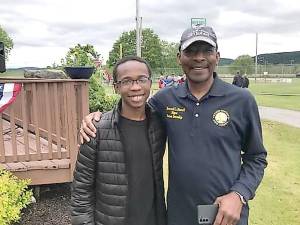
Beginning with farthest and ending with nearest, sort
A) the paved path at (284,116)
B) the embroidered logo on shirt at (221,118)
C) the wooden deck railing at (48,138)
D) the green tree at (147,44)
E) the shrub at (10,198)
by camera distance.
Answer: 1. the green tree at (147,44)
2. the paved path at (284,116)
3. the wooden deck railing at (48,138)
4. the shrub at (10,198)
5. the embroidered logo on shirt at (221,118)

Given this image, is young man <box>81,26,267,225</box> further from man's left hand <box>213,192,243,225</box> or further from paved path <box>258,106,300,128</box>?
paved path <box>258,106,300,128</box>

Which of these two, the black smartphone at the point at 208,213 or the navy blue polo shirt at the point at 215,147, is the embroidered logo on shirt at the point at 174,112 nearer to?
the navy blue polo shirt at the point at 215,147

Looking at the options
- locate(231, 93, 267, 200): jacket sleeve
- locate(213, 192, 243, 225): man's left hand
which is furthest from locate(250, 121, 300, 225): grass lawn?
locate(213, 192, 243, 225): man's left hand

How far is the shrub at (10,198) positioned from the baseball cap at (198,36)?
231cm

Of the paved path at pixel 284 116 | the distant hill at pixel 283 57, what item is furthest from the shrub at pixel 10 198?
the distant hill at pixel 283 57

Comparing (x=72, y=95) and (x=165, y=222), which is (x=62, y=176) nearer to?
(x=72, y=95)

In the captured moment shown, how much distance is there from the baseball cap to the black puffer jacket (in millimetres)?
416

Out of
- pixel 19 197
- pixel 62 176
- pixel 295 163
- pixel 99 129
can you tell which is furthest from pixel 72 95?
pixel 295 163

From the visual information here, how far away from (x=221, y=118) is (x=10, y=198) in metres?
2.71

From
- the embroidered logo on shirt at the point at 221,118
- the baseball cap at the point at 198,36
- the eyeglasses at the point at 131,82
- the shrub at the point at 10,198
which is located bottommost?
the shrub at the point at 10,198

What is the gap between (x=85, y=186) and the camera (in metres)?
2.25

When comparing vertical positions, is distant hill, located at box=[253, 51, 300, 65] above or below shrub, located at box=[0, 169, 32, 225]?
above

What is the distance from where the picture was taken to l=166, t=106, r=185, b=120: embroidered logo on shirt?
2.22m

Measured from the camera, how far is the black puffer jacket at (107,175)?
221 centimetres
